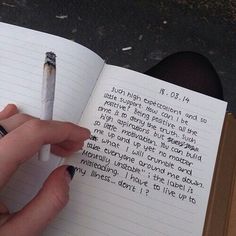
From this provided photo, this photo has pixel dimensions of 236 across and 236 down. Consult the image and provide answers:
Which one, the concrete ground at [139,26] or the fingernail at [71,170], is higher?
the concrete ground at [139,26]

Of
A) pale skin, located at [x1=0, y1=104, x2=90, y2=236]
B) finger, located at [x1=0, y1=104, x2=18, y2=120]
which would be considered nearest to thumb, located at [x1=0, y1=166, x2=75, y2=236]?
pale skin, located at [x1=0, y1=104, x2=90, y2=236]

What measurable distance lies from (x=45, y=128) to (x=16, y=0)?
2.73 ft

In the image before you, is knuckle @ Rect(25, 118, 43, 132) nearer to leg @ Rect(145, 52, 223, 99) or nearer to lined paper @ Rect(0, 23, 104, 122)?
lined paper @ Rect(0, 23, 104, 122)

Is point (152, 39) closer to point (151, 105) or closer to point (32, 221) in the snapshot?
point (151, 105)

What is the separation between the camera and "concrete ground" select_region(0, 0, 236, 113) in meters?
1.15

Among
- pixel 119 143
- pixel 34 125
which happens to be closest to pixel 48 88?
pixel 34 125

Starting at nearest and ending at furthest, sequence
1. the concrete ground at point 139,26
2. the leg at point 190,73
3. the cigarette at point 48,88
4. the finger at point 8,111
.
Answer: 1. the cigarette at point 48,88
2. the finger at point 8,111
3. the leg at point 190,73
4. the concrete ground at point 139,26

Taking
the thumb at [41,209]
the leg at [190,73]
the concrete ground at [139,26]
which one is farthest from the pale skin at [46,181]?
the concrete ground at [139,26]

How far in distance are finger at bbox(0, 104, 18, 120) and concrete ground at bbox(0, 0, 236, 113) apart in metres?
0.60

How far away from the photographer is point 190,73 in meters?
0.72

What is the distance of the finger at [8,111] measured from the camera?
54cm

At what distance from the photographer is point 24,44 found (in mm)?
611

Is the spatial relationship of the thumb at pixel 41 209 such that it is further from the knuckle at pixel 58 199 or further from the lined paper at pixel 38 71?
the lined paper at pixel 38 71

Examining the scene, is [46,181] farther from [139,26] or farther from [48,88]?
[139,26]
